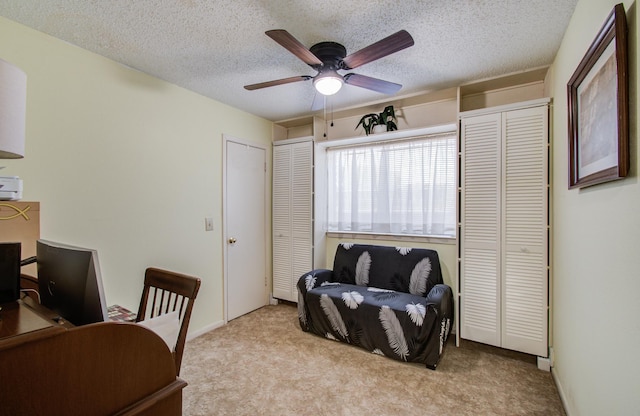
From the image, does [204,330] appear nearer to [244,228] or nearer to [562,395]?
[244,228]

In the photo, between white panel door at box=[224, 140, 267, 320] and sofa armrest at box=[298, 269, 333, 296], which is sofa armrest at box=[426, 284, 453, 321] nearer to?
sofa armrest at box=[298, 269, 333, 296]

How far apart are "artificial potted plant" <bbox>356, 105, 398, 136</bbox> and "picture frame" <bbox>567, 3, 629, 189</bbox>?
1.63 m

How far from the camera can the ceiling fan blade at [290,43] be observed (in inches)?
58.6

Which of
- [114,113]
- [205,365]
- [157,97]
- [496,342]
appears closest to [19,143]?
[114,113]

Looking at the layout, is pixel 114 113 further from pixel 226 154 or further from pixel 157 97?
pixel 226 154

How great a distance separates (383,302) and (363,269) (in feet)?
2.23

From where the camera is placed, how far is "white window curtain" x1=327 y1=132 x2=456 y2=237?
299cm

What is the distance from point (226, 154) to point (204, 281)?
1413mm

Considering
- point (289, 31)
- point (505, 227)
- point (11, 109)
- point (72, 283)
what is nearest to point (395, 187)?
point (505, 227)

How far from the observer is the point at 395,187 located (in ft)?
10.8

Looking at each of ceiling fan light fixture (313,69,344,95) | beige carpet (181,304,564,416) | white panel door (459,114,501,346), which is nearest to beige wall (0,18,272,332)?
beige carpet (181,304,564,416)

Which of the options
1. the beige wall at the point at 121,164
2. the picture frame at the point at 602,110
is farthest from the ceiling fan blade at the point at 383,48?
the beige wall at the point at 121,164

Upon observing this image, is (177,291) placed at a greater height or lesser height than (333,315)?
greater

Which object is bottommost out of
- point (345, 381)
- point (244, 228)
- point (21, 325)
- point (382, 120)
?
point (345, 381)
